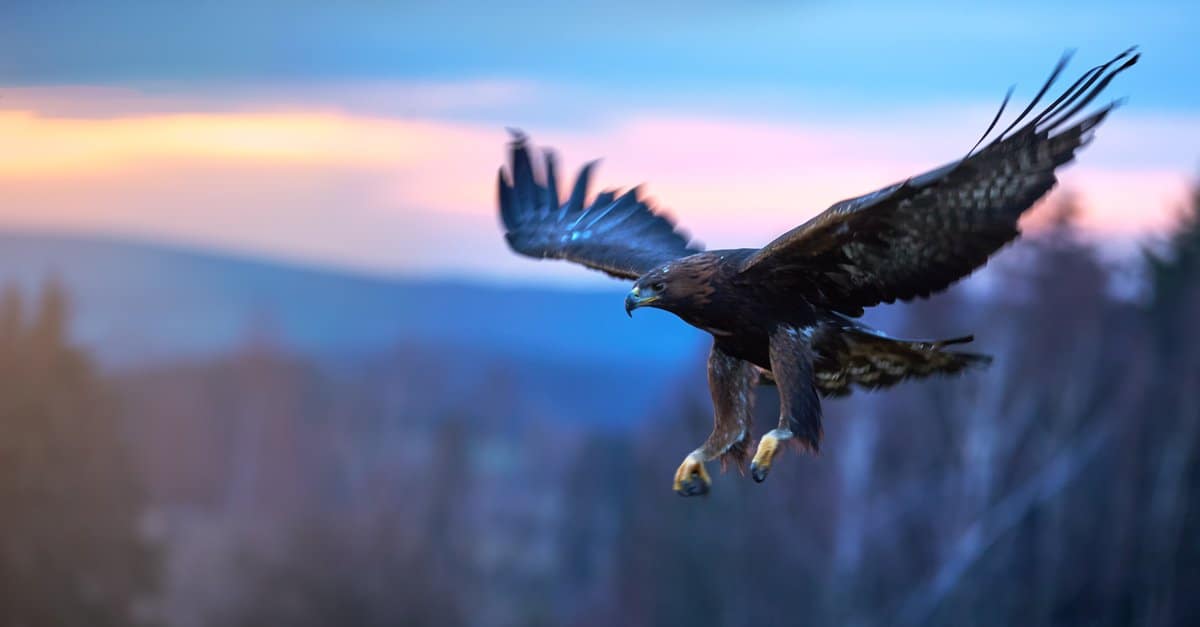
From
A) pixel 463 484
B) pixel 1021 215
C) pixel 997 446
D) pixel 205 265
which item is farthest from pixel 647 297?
pixel 205 265

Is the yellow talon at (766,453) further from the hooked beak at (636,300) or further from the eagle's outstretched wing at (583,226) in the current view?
the eagle's outstretched wing at (583,226)

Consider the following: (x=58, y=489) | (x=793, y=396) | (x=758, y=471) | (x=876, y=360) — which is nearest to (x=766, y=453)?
(x=758, y=471)

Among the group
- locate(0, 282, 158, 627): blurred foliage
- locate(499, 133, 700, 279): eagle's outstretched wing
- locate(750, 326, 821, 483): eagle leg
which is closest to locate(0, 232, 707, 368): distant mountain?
locate(0, 282, 158, 627): blurred foliage

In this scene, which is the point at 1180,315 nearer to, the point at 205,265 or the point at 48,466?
the point at 48,466

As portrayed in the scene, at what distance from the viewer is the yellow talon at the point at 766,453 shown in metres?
7.40

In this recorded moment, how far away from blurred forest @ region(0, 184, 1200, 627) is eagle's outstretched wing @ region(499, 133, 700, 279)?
1413 centimetres

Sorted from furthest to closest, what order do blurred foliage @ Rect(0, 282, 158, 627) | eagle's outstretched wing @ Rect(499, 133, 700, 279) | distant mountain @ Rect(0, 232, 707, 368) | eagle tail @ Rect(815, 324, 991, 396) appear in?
distant mountain @ Rect(0, 232, 707, 368) < blurred foliage @ Rect(0, 282, 158, 627) < eagle's outstretched wing @ Rect(499, 133, 700, 279) < eagle tail @ Rect(815, 324, 991, 396)

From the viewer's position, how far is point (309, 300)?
3236 inches

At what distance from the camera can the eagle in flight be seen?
24.1ft

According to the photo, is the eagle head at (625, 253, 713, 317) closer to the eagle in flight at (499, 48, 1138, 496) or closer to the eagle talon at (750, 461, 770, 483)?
the eagle in flight at (499, 48, 1138, 496)

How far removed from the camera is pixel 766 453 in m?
7.51

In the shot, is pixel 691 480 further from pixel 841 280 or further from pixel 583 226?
pixel 583 226

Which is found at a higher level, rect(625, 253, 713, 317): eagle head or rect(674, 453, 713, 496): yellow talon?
rect(625, 253, 713, 317): eagle head

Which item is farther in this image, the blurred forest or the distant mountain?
the distant mountain
